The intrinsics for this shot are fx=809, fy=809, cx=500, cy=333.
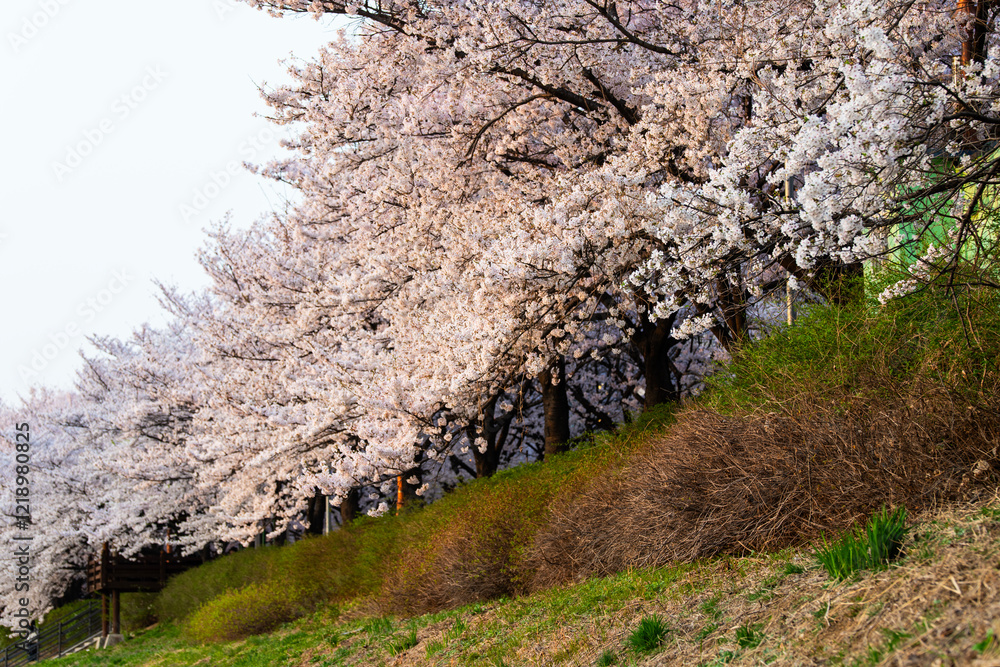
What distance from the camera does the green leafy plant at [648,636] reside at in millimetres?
4359

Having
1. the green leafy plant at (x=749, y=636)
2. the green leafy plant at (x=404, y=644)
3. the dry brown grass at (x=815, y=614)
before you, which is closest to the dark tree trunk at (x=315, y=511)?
the green leafy plant at (x=404, y=644)

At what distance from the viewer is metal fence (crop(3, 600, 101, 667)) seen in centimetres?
2681

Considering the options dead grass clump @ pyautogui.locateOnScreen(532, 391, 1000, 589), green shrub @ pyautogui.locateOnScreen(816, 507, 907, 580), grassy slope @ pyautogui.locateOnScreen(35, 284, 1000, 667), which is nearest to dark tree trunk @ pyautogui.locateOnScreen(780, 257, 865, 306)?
grassy slope @ pyautogui.locateOnScreen(35, 284, 1000, 667)

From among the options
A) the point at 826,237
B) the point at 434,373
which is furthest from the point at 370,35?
the point at 826,237

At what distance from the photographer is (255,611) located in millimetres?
13961

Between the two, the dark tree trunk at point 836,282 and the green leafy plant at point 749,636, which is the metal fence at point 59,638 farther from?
the green leafy plant at point 749,636

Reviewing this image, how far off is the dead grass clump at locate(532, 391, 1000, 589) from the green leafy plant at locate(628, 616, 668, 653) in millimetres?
1283

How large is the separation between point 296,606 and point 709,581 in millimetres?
10378

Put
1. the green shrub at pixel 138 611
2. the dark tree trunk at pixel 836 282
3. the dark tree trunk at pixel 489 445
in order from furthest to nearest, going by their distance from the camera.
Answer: the green shrub at pixel 138 611 → the dark tree trunk at pixel 489 445 → the dark tree trunk at pixel 836 282

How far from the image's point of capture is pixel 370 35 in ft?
36.7

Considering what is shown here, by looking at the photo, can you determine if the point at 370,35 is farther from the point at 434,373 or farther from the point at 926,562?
the point at 926,562

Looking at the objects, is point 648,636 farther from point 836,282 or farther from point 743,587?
point 836,282

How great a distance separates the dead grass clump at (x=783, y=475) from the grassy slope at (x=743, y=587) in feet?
0.70

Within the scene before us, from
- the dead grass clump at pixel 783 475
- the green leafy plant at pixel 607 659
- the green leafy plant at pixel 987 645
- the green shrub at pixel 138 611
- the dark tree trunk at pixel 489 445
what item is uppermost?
the dark tree trunk at pixel 489 445
